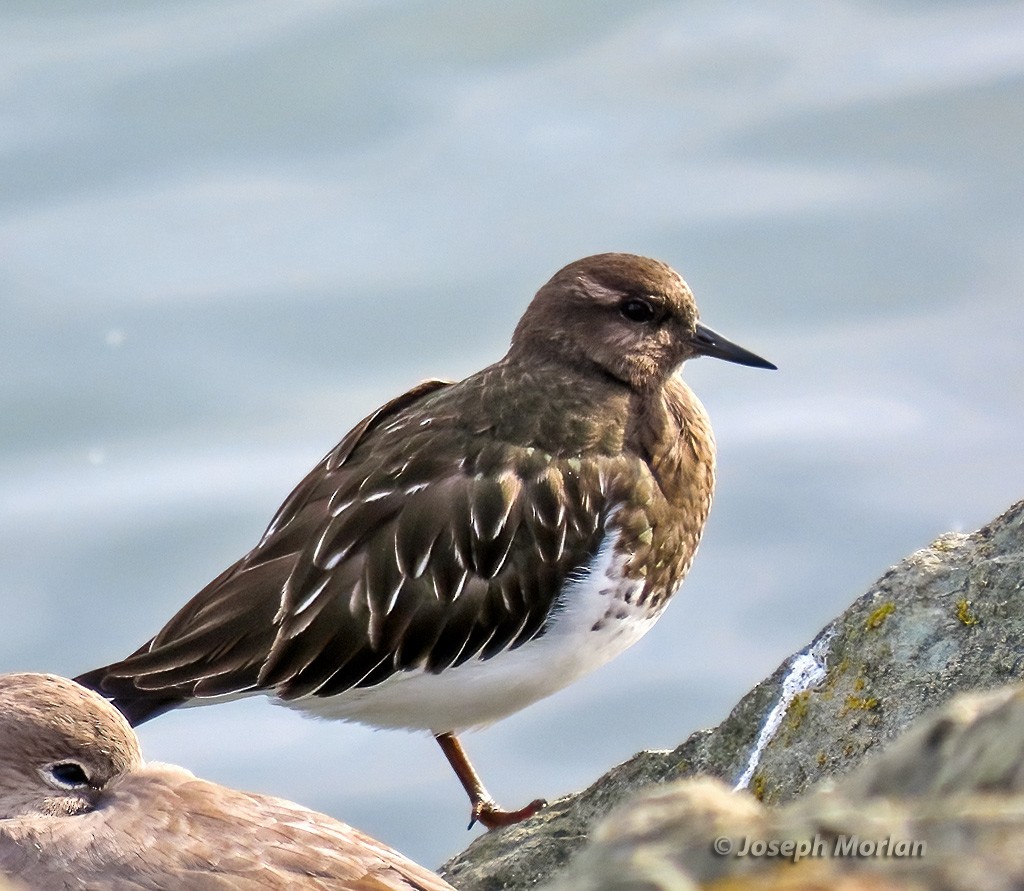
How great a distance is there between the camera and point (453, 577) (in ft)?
15.4

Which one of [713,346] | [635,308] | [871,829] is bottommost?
[713,346]

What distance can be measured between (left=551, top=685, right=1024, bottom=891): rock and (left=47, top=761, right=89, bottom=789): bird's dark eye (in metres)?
2.02

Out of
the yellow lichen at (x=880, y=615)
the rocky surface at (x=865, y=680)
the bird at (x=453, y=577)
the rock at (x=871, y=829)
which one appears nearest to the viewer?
the rock at (x=871, y=829)

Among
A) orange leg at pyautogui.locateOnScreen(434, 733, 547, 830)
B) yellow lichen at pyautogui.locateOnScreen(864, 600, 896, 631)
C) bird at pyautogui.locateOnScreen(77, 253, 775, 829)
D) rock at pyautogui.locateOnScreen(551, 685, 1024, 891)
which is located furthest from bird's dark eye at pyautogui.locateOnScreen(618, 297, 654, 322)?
rock at pyautogui.locateOnScreen(551, 685, 1024, 891)

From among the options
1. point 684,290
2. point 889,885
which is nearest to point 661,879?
point 889,885

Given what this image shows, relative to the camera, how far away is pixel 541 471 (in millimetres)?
4695

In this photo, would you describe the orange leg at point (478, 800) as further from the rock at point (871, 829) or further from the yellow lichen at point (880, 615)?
the rock at point (871, 829)

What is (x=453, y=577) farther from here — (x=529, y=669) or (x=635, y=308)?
(x=635, y=308)

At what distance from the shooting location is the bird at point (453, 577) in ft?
15.3

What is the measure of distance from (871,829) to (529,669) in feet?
10.8

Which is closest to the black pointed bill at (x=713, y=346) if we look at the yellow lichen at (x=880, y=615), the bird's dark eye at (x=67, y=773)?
the yellow lichen at (x=880, y=615)

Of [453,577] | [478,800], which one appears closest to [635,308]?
[453,577]

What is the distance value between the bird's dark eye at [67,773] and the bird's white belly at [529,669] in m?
1.31

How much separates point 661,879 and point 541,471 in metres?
3.25
